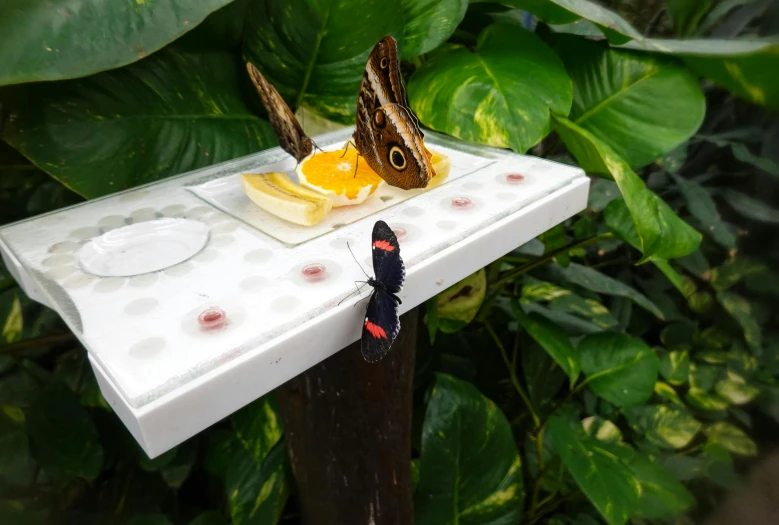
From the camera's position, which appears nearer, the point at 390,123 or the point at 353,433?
the point at 390,123

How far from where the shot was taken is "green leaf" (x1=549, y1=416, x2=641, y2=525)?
2.55ft

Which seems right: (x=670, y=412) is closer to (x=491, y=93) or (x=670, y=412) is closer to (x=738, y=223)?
(x=738, y=223)

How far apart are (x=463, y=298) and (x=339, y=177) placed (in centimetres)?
38

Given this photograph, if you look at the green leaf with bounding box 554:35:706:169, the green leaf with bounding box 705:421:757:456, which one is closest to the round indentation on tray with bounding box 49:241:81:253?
the green leaf with bounding box 554:35:706:169

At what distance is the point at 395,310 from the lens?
0.41 metres

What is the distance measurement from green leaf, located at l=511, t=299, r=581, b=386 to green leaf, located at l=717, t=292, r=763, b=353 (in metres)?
0.75

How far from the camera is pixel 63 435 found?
845mm

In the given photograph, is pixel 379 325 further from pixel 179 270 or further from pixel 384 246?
pixel 179 270

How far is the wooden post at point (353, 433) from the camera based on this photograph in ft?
1.96

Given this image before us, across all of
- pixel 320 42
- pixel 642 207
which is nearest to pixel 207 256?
pixel 320 42

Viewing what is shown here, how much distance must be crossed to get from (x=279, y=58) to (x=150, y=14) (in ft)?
0.75

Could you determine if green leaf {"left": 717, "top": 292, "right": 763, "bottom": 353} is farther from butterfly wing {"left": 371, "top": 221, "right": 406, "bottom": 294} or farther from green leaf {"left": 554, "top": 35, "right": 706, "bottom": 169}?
butterfly wing {"left": 371, "top": 221, "right": 406, "bottom": 294}

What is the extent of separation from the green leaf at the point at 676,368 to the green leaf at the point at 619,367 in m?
0.36

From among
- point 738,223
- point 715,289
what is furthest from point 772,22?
point 715,289
